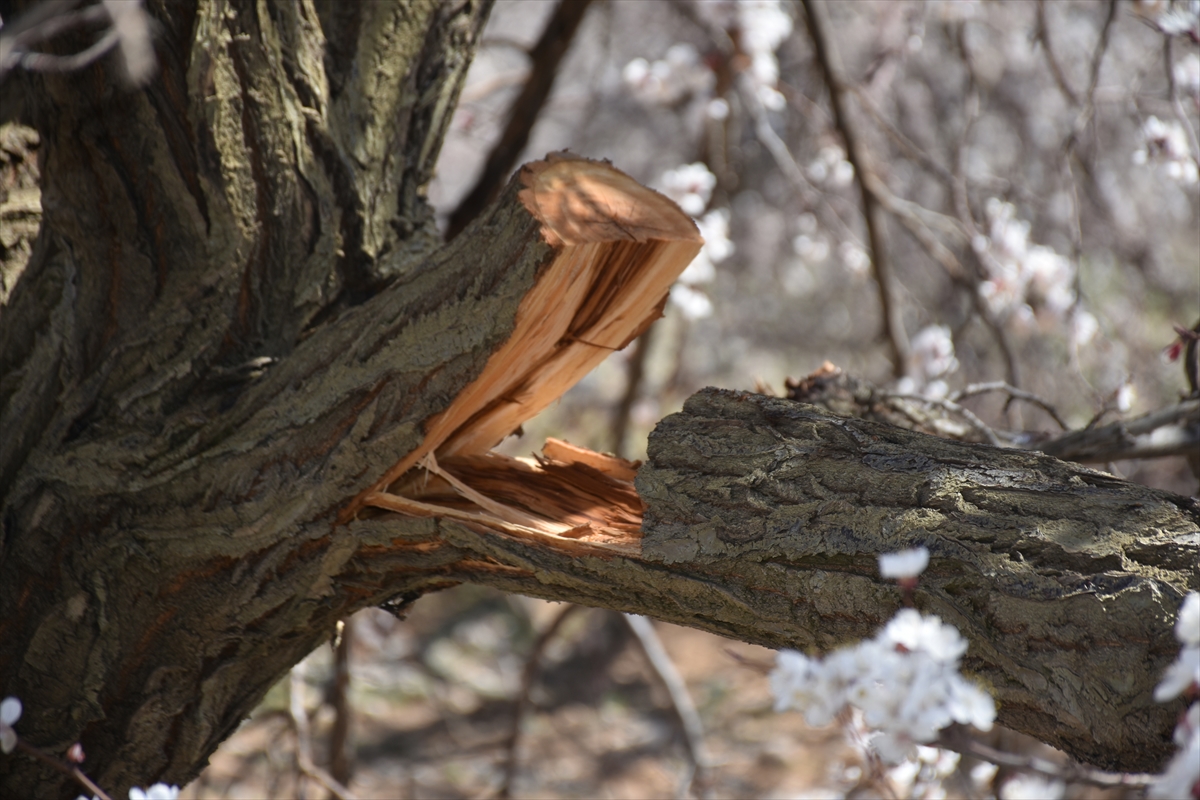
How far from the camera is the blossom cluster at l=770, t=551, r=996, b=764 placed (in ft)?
2.52

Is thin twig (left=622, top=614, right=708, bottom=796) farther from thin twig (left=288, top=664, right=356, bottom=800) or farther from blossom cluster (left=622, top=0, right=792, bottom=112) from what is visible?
blossom cluster (left=622, top=0, right=792, bottom=112)

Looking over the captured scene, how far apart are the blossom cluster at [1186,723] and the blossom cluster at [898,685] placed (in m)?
0.13

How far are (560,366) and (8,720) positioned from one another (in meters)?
0.86

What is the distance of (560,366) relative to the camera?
134cm

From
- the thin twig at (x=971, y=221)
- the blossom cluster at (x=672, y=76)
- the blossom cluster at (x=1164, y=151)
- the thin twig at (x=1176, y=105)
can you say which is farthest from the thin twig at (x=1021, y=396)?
the blossom cluster at (x=672, y=76)

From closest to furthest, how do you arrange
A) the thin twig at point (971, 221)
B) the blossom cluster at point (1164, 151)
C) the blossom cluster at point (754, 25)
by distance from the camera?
the blossom cluster at point (1164, 151) < the thin twig at point (971, 221) < the blossom cluster at point (754, 25)

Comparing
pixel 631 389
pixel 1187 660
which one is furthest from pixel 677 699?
pixel 1187 660

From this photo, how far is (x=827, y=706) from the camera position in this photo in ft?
2.63

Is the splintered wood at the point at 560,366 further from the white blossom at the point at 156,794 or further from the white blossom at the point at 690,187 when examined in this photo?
the white blossom at the point at 690,187

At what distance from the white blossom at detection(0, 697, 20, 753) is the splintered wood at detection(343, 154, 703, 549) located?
49 centimetres

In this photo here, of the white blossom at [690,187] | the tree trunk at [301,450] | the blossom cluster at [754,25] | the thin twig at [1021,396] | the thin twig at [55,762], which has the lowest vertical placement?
the thin twig at [55,762]

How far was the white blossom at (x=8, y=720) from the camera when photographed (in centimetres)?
118

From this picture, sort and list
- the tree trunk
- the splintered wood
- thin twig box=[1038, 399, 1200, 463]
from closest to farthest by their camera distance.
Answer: the tree trunk
the splintered wood
thin twig box=[1038, 399, 1200, 463]

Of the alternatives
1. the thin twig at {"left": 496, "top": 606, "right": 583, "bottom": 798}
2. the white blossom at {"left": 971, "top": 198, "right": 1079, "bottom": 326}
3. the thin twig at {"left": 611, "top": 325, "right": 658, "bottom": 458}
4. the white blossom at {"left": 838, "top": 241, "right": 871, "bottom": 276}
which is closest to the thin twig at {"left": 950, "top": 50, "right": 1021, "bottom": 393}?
the white blossom at {"left": 971, "top": 198, "right": 1079, "bottom": 326}
